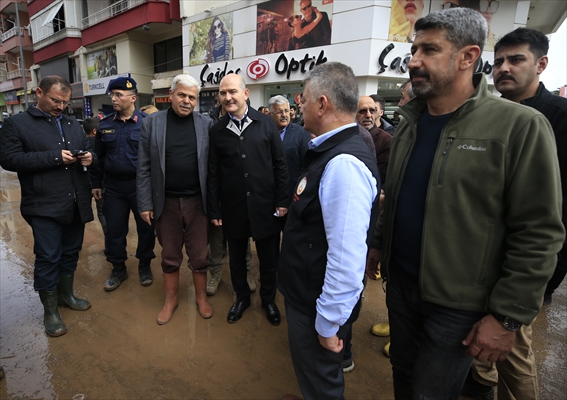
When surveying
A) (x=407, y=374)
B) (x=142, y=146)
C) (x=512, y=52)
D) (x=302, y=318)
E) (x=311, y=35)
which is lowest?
(x=407, y=374)

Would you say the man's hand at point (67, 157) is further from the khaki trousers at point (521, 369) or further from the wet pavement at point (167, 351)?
the khaki trousers at point (521, 369)

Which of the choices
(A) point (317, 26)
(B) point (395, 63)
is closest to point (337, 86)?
(B) point (395, 63)

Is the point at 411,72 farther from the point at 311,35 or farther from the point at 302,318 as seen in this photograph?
the point at 311,35

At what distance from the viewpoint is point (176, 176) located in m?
2.91

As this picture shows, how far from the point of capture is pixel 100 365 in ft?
8.00

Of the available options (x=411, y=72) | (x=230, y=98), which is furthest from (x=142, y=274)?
(x=411, y=72)

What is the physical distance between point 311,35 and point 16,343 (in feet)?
37.2

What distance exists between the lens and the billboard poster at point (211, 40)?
1307 centimetres

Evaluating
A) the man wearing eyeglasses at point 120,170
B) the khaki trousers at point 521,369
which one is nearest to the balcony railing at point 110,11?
the man wearing eyeglasses at point 120,170

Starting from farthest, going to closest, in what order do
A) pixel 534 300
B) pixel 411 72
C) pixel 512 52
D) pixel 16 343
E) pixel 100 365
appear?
pixel 16 343, pixel 100 365, pixel 512 52, pixel 411 72, pixel 534 300

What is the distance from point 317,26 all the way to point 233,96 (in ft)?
31.9

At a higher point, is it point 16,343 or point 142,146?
point 142,146

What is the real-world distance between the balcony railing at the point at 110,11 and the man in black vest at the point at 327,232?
16816 mm

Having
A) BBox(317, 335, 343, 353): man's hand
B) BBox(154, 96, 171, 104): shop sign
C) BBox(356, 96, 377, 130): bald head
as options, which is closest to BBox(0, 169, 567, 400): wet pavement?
BBox(317, 335, 343, 353): man's hand
